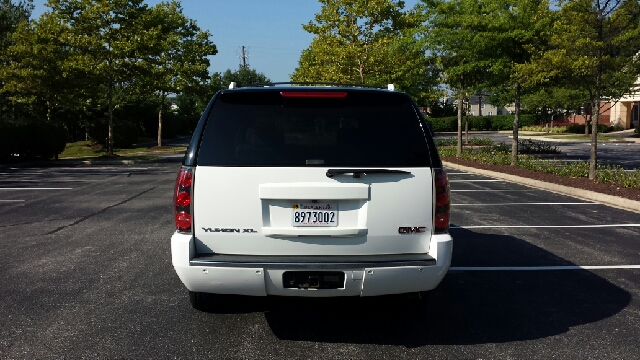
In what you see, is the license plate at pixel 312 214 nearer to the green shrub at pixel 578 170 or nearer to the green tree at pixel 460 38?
the green shrub at pixel 578 170

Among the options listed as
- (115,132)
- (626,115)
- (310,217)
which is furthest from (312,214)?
(626,115)

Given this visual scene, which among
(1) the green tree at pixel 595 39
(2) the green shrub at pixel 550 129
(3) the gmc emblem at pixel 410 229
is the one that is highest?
(1) the green tree at pixel 595 39

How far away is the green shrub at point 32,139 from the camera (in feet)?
78.0

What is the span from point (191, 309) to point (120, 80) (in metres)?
24.8

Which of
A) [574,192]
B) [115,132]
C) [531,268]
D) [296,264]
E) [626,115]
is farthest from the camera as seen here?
[626,115]

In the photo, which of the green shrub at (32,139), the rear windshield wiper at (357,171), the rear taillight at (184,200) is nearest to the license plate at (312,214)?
the rear windshield wiper at (357,171)

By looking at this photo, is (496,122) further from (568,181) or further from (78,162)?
(568,181)

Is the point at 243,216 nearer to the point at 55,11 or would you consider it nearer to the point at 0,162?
the point at 0,162

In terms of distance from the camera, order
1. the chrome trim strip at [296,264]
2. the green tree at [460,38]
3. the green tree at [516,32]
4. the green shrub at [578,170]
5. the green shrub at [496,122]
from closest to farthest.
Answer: the chrome trim strip at [296,264] → the green shrub at [578,170] → the green tree at [516,32] → the green tree at [460,38] → the green shrub at [496,122]

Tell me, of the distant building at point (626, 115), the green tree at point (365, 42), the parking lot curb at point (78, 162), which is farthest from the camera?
the distant building at point (626, 115)

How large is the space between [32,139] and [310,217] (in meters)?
24.0

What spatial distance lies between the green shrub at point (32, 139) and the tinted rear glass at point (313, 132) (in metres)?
22.0

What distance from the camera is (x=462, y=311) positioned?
5.38m

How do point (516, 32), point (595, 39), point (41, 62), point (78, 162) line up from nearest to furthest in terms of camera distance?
1. point (595, 39)
2. point (516, 32)
3. point (78, 162)
4. point (41, 62)
